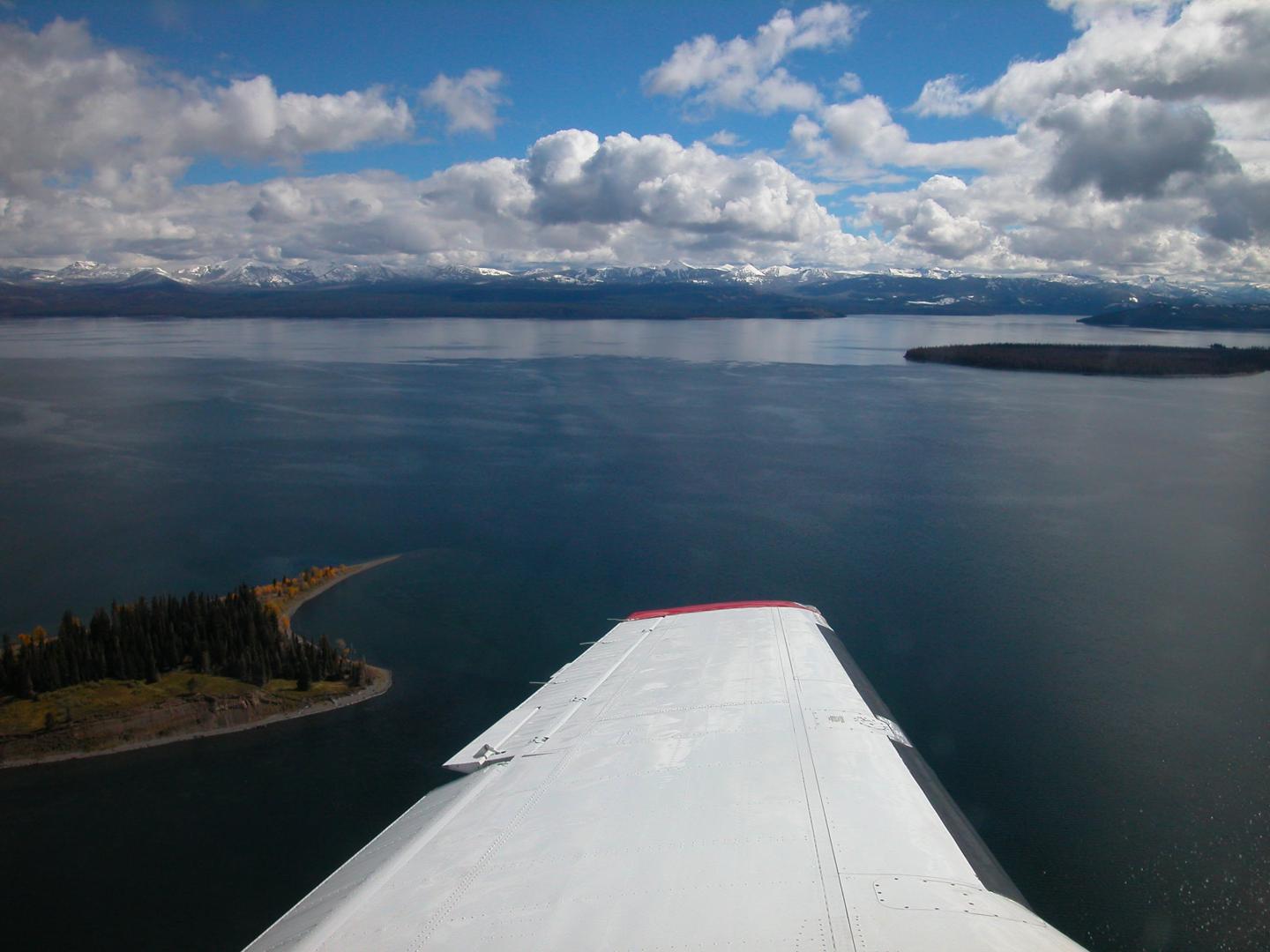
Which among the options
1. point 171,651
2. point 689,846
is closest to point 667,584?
point 171,651

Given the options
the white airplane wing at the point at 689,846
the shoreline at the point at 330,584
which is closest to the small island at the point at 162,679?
the shoreline at the point at 330,584

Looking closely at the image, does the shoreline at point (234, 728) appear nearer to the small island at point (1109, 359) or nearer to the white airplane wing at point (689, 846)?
the white airplane wing at point (689, 846)

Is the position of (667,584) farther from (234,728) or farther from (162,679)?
(162,679)

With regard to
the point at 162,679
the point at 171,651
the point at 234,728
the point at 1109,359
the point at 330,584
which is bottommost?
the point at 234,728

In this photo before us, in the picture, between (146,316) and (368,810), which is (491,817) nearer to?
(368,810)

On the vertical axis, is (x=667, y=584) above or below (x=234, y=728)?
above

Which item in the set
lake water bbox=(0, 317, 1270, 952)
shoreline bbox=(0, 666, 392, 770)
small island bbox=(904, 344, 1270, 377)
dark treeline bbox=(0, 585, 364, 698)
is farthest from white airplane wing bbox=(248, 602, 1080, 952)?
small island bbox=(904, 344, 1270, 377)

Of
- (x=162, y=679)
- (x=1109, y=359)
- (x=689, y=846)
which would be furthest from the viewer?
(x=1109, y=359)

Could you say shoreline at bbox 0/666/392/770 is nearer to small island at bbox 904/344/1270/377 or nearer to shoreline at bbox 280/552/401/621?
shoreline at bbox 280/552/401/621
